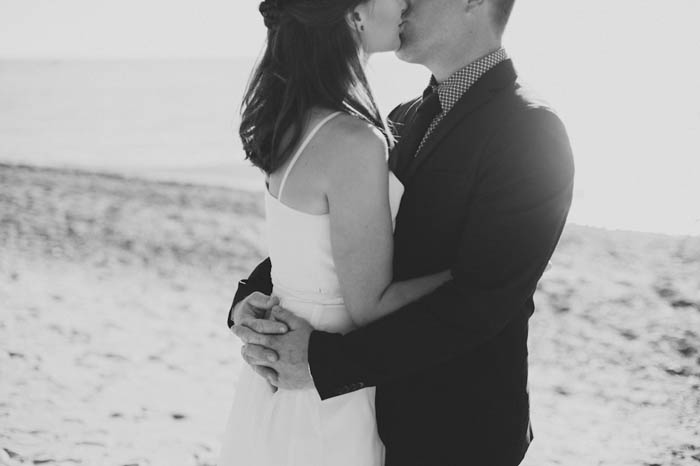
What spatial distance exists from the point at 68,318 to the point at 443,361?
16.1ft

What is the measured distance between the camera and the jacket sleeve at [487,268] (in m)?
1.84

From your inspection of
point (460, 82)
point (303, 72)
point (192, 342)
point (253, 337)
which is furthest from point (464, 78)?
point (192, 342)

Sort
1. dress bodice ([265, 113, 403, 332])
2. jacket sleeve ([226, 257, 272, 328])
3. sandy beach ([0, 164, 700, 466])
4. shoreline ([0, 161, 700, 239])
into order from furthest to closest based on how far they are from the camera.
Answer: shoreline ([0, 161, 700, 239]), sandy beach ([0, 164, 700, 466]), jacket sleeve ([226, 257, 272, 328]), dress bodice ([265, 113, 403, 332])

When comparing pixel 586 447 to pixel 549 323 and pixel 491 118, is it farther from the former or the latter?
pixel 491 118

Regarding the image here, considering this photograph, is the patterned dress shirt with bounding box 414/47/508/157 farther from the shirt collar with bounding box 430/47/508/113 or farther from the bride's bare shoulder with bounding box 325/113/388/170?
the bride's bare shoulder with bounding box 325/113/388/170

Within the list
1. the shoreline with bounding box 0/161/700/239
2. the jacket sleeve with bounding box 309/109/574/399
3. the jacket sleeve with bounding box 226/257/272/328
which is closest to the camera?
the jacket sleeve with bounding box 309/109/574/399

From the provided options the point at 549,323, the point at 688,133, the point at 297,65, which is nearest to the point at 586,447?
the point at 549,323

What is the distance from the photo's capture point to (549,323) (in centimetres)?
604

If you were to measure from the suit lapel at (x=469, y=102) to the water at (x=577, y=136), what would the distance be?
0.95 ft

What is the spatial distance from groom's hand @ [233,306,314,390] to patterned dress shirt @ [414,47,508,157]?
626 millimetres

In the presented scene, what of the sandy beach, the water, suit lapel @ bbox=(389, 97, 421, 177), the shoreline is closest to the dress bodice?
suit lapel @ bbox=(389, 97, 421, 177)

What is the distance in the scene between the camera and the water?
11.3m

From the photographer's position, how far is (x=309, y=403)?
2051mm

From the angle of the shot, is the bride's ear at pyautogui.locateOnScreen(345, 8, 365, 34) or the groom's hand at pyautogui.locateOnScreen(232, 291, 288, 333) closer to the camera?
the bride's ear at pyautogui.locateOnScreen(345, 8, 365, 34)
